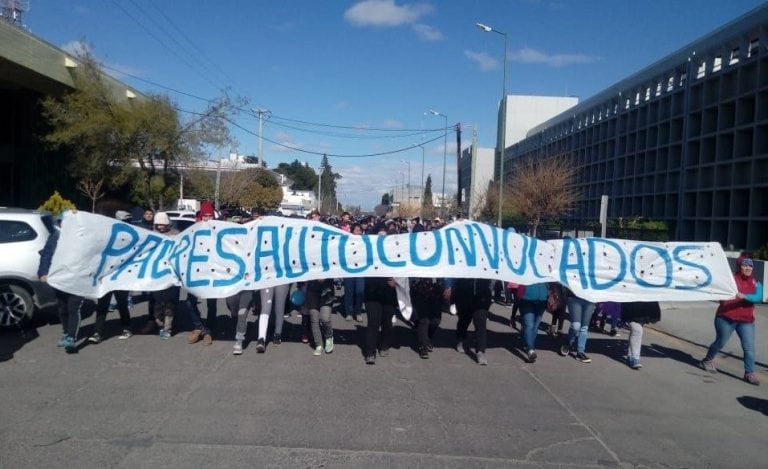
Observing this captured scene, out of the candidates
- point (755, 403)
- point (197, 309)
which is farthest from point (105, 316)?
point (755, 403)

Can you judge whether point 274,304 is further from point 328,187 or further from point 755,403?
point 328,187

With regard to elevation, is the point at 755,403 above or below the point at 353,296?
below

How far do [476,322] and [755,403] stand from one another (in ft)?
11.3

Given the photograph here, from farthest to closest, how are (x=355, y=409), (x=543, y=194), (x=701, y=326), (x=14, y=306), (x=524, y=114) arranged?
(x=524, y=114)
(x=543, y=194)
(x=701, y=326)
(x=14, y=306)
(x=355, y=409)

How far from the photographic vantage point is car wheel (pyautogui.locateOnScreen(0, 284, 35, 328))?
31.7 feet

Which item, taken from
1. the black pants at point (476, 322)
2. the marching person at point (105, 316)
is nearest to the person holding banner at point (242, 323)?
the marching person at point (105, 316)

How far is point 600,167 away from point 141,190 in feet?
90.1

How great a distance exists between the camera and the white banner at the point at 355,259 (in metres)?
9.12

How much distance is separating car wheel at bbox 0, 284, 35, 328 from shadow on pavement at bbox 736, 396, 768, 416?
32.3 ft

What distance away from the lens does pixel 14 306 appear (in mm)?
9711

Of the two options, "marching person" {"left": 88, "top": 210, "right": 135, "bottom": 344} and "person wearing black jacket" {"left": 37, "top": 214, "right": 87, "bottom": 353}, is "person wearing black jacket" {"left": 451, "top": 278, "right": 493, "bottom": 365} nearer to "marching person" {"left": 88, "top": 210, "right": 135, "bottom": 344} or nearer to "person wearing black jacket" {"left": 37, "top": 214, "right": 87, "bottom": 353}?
"marching person" {"left": 88, "top": 210, "right": 135, "bottom": 344}

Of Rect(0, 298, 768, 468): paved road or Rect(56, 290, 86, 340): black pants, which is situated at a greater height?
Rect(56, 290, 86, 340): black pants

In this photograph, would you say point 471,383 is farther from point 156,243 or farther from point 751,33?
point 751,33

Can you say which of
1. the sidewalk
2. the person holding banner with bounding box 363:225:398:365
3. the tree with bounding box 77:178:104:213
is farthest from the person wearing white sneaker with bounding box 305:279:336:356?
the tree with bounding box 77:178:104:213
